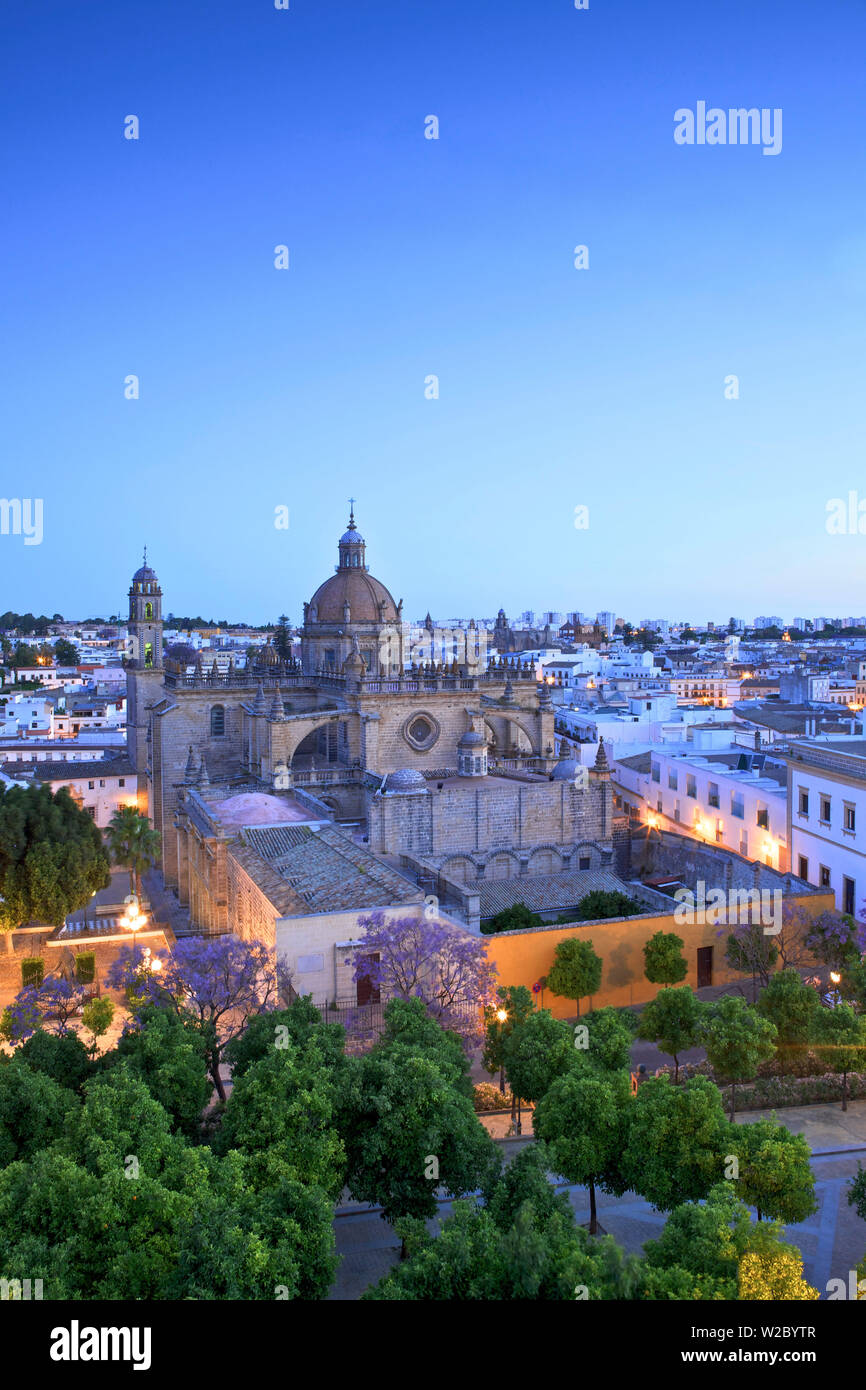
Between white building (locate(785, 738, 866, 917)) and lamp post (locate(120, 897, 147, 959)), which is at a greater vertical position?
white building (locate(785, 738, 866, 917))

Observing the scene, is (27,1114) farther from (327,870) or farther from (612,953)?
(612,953)

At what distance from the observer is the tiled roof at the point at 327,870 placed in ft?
78.5

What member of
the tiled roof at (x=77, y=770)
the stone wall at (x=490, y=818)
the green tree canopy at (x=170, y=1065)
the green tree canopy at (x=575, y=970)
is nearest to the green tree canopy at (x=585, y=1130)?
the green tree canopy at (x=170, y=1065)

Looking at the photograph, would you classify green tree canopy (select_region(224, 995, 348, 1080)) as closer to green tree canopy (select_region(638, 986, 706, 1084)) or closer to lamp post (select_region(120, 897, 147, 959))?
green tree canopy (select_region(638, 986, 706, 1084))

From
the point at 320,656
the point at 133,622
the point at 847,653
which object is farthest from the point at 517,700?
the point at 847,653

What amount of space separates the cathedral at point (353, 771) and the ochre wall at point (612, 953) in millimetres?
1457

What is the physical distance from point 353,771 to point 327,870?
42.4 ft

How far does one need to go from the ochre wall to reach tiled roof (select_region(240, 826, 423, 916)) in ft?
10.1

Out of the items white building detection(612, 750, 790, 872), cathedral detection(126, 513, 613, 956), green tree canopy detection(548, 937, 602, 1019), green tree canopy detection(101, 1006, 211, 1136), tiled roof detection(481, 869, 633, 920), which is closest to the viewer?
green tree canopy detection(101, 1006, 211, 1136)

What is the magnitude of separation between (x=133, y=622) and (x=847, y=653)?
112m

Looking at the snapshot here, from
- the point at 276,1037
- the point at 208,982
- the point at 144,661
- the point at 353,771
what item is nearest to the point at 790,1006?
the point at 276,1037

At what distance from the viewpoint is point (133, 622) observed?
161 feet

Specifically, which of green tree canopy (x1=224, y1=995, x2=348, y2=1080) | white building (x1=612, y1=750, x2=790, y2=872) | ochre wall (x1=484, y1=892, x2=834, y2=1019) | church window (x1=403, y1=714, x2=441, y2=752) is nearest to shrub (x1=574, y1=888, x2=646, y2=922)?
ochre wall (x1=484, y1=892, x2=834, y2=1019)

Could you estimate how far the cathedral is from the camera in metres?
29.8
